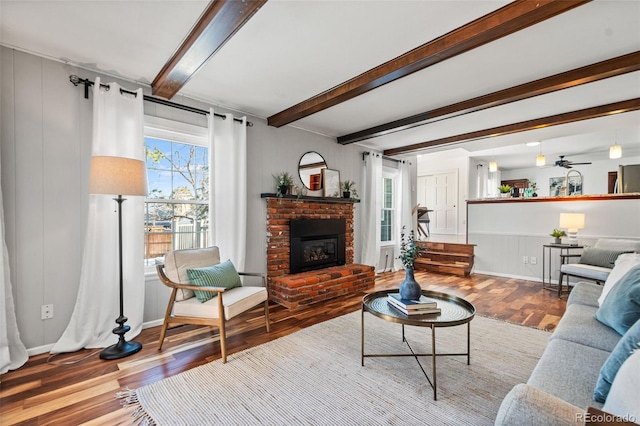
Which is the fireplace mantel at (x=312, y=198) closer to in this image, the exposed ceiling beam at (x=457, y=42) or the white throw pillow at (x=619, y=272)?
the exposed ceiling beam at (x=457, y=42)

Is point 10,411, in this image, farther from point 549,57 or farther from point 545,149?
point 545,149

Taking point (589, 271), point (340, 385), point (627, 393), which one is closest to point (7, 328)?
point (340, 385)

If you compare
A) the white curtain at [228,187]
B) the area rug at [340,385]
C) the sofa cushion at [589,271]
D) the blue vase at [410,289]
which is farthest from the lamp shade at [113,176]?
the sofa cushion at [589,271]

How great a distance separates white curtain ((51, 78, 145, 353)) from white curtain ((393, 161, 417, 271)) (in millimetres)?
4665

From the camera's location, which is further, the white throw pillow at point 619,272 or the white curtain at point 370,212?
the white curtain at point 370,212

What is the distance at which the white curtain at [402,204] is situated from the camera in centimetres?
605

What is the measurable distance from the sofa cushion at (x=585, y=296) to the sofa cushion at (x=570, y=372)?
0.94m

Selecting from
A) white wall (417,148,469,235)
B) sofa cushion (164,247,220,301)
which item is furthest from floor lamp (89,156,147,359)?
white wall (417,148,469,235)

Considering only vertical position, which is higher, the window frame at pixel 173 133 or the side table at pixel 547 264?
the window frame at pixel 173 133

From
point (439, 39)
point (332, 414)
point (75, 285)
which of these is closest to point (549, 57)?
point (439, 39)

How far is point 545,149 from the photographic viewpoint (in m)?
6.54

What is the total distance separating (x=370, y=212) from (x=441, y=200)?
10.6 ft

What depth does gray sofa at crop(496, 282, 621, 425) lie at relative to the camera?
919mm

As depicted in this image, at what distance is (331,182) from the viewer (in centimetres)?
489
